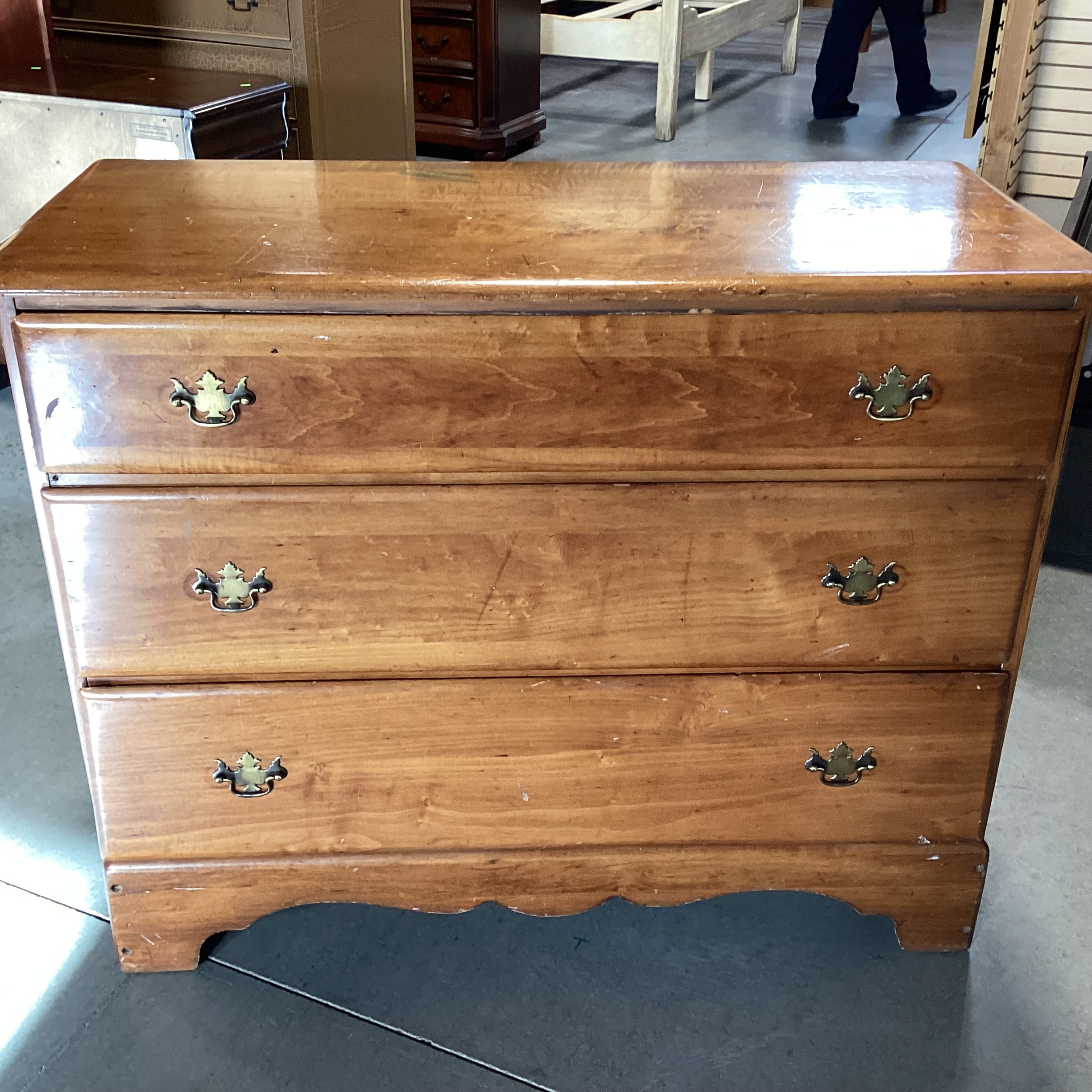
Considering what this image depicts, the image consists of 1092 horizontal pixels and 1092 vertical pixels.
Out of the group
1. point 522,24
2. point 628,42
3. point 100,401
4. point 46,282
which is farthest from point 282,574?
point 628,42

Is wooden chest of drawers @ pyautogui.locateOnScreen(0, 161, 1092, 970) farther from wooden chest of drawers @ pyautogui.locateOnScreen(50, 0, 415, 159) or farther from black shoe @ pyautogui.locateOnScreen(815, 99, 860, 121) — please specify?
black shoe @ pyautogui.locateOnScreen(815, 99, 860, 121)

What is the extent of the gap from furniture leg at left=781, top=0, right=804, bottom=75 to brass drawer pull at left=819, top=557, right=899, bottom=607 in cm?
667

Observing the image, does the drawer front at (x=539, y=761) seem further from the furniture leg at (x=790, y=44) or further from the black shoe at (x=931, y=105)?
the furniture leg at (x=790, y=44)

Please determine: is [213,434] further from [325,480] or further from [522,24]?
[522,24]

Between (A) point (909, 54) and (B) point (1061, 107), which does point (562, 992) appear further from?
(A) point (909, 54)

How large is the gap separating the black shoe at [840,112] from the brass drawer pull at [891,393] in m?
5.28

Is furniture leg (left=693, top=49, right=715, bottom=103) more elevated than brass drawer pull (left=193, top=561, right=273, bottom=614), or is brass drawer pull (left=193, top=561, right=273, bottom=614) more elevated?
brass drawer pull (left=193, top=561, right=273, bottom=614)

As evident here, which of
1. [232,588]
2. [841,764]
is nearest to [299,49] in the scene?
[232,588]

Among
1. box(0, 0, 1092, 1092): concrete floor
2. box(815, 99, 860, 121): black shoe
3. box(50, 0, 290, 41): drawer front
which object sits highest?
box(50, 0, 290, 41): drawer front

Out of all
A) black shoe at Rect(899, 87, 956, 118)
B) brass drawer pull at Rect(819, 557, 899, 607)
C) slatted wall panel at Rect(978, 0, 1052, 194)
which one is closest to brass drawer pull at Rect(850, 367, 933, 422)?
brass drawer pull at Rect(819, 557, 899, 607)

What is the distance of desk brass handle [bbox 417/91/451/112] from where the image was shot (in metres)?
5.11

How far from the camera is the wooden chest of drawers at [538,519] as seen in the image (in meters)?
1.24

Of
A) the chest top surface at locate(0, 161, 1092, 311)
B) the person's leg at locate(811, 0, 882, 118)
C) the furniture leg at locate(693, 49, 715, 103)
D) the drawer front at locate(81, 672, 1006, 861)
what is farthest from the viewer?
the furniture leg at locate(693, 49, 715, 103)

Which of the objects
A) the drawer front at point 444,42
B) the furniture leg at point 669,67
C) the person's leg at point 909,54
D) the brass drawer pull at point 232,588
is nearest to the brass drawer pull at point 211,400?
the brass drawer pull at point 232,588
